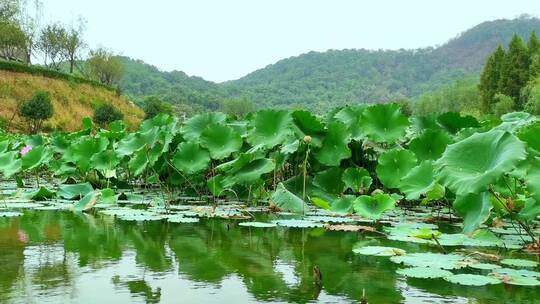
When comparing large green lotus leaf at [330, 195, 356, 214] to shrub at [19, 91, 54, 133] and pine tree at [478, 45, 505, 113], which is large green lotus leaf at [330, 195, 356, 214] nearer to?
shrub at [19, 91, 54, 133]

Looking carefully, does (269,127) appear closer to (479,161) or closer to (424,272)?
(479,161)

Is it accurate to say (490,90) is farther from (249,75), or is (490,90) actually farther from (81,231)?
(249,75)

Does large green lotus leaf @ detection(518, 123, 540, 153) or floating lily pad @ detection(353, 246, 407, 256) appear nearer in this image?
floating lily pad @ detection(353, 246, 407, 256)

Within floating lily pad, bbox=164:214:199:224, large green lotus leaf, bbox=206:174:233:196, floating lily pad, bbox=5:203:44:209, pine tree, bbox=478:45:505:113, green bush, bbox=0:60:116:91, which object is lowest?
floating lily pad, bbox=164:214:199:224

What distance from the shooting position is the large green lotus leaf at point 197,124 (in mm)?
3873

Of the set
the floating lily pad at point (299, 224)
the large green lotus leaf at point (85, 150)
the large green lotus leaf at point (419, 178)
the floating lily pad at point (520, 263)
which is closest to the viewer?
the floating lily pad at point (520, 263)

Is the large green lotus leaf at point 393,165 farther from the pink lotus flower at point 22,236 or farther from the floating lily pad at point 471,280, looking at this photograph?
the pink lotus flower at point 22,236

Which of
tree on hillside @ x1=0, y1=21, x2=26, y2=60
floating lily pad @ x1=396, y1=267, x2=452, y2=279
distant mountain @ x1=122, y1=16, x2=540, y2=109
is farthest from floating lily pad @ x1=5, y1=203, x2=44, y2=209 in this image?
distant mountain @ x1=122, y1=16, x2=540, y2=109

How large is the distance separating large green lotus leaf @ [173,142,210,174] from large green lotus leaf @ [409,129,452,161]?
1337 mm

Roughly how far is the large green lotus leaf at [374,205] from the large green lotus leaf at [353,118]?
3.26 ft

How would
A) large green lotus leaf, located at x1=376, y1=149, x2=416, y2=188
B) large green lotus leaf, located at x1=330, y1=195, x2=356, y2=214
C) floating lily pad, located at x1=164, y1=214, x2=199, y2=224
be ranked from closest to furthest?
floating lily pad, located at x1=164, y1=214, x2=199, y2=224 < large green lotus leaf, located at x1=330, y1=195, x2=356, y2=214 < large green lotus leaf, located at x1=376, y1=149, x2=416, y2=188

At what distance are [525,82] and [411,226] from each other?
138ft

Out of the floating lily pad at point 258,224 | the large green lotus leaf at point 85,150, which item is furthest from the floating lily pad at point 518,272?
the large green lotus leaf at point 85,150

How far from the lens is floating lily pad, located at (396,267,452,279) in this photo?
4.77 ft
